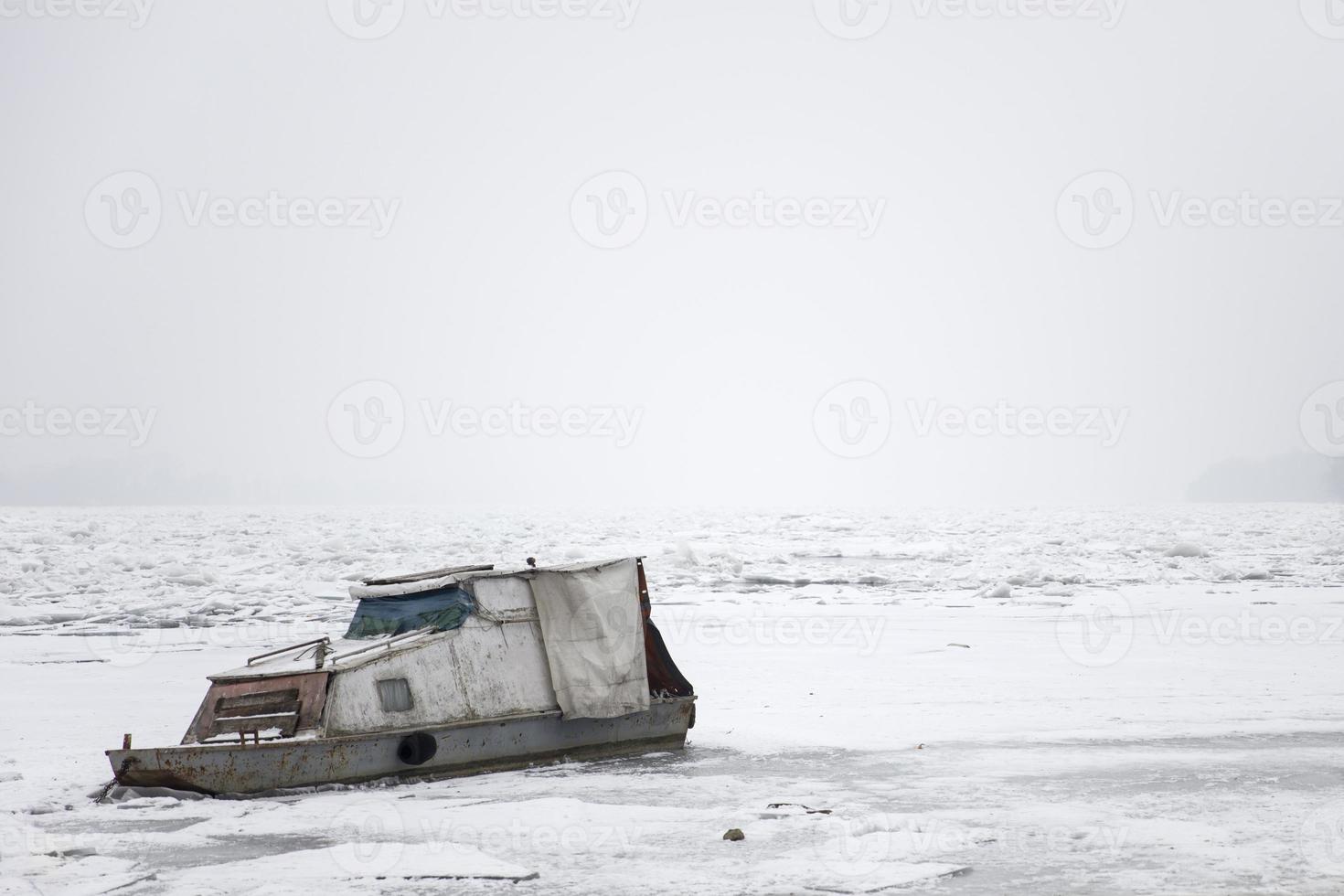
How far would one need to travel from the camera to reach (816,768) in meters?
10.7

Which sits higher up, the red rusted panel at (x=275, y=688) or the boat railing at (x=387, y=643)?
the boat railing at (x=387, y=643)

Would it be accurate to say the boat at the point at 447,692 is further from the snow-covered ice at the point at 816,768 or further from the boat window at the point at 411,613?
the snow-covered ice at the point at 816,768

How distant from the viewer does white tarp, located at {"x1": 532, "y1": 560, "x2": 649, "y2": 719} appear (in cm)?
1113

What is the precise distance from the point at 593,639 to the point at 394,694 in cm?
208

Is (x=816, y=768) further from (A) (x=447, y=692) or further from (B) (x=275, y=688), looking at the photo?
(B) (x=275, y=688)

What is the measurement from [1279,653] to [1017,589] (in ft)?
39.6

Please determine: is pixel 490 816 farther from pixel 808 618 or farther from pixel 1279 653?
pixel 808 618

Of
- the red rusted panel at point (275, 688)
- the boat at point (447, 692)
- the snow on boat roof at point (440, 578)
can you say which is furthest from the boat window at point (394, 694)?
the snow on boat roof at point (440, 578)

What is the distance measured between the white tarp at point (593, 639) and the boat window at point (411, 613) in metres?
0.79

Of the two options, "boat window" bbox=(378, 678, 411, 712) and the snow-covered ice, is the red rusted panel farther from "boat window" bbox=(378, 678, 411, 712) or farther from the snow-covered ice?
the snow-covered ice

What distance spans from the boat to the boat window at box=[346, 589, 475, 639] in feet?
0.04

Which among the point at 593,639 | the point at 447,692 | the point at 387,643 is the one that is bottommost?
the point at 447,692

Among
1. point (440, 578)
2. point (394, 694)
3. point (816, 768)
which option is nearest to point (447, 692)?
point (394, 694)

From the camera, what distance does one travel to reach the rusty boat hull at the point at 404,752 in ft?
30.0
